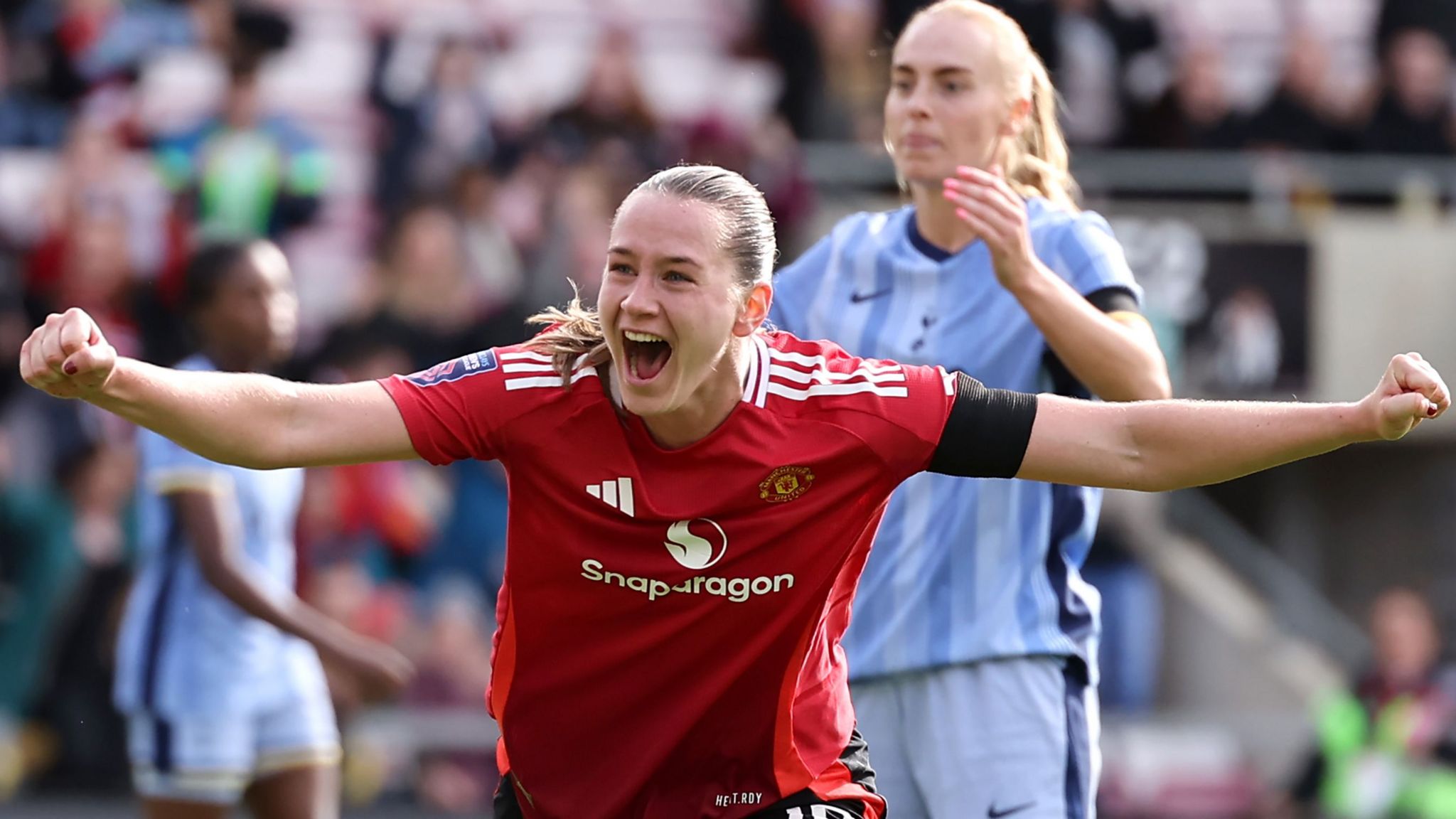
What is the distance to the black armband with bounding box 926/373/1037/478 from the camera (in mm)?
3785

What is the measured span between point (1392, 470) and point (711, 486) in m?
10.1

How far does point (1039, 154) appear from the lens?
17.0ft

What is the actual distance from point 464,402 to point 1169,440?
4.33 ft

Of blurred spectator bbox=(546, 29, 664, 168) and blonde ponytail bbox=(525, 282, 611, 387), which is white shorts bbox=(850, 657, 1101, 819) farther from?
blurred spectator bbox=(546, 29, 664, 168)

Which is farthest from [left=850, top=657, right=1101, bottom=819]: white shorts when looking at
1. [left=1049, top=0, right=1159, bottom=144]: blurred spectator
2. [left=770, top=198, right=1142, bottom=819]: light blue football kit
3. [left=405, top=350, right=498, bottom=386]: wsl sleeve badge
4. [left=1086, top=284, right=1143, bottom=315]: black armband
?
[left=1049, top=0, right=1159, bottom=144]: blurred spectator

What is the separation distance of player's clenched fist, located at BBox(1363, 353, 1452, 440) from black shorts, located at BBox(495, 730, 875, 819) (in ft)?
4.08

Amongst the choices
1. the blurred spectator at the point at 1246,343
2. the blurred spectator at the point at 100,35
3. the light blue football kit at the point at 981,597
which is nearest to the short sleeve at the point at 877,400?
the light blue football kit at the point at 981,597

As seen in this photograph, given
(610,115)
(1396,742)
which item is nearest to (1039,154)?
(610,115)

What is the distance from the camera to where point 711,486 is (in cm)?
387

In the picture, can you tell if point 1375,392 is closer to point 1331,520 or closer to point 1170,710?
point 1170,710

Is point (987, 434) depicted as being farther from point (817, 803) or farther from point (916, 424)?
point (817, 803)

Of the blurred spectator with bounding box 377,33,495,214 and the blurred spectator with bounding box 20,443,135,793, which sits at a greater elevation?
the blurred spectator with bounding box 377,33,495,214

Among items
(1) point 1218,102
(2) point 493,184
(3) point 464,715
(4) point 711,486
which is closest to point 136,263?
(2) point 493,184

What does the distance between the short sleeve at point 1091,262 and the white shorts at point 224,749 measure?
9.97 ft
